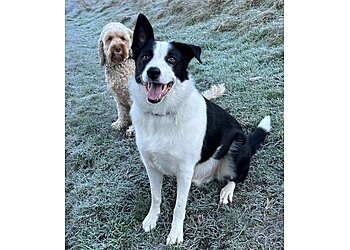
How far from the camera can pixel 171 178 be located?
1458 mm

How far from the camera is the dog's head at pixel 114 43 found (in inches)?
62.6

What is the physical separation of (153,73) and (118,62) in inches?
28.4

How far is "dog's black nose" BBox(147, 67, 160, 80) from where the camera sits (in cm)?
104

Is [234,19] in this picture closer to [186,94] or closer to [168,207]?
[186,94]

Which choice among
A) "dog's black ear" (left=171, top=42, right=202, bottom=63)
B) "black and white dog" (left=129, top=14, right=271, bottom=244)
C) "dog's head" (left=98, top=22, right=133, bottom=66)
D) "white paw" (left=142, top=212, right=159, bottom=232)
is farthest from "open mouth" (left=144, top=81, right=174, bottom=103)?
"dog's head" (left=98, top=22, right=133, bottom=66)

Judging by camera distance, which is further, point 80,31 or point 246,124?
point 246,124

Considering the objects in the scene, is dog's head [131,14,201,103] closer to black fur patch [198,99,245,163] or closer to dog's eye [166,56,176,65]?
dog's eye [166,56,176,65]

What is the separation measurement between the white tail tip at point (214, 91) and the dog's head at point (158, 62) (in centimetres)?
37

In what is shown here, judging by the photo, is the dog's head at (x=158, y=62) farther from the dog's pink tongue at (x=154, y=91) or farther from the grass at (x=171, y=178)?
the grass at (x=171, y=178)

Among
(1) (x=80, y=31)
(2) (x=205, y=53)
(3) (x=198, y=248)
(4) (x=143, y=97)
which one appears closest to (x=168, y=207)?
(3) (x=198, y=248)

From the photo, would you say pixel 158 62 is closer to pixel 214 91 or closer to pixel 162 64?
pixel 162 64

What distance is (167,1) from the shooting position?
1.44 meters

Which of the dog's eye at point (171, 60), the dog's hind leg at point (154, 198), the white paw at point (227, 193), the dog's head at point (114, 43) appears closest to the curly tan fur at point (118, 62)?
the dog's head at point (114, 43)
